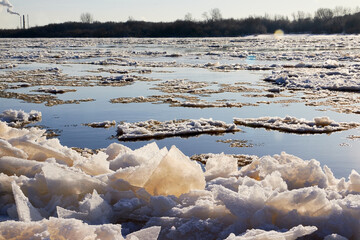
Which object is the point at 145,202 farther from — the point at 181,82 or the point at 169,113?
the point at 181,82

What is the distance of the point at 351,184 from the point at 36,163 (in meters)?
1.74

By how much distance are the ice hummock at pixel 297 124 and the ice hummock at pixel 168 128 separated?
494 millimetres

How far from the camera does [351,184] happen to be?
226 centimetres

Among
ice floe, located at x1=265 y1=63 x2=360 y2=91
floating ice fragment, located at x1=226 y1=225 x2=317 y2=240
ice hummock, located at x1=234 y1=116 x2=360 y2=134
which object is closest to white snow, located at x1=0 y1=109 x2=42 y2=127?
ice hummock, located at x1=234 y1=116 x2=360 y2=134

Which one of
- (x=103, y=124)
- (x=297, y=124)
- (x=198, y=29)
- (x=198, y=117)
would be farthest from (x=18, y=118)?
(x=198, y=29)

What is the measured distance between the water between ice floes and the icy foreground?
2.21 m

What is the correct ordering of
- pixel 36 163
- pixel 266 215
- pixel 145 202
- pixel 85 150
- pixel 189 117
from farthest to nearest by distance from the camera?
pixel 189 117 < pixel 85 150 < pixel 36 163 < pixel 145 202 < pixel 266 215

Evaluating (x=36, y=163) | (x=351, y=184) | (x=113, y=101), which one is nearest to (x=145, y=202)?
(x=36, y=163)

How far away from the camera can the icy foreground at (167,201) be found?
5.26 feet

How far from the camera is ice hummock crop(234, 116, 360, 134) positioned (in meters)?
6.11

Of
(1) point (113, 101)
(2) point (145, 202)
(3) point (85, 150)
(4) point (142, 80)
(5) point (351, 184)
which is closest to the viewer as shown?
(2) point (145, 202)

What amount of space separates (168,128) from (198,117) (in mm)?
1009

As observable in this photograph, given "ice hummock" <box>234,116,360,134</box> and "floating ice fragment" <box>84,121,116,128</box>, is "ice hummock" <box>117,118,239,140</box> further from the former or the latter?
"ice hummock" <box>234,116,360,134</box>

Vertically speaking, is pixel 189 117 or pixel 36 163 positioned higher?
pixel 36 163
